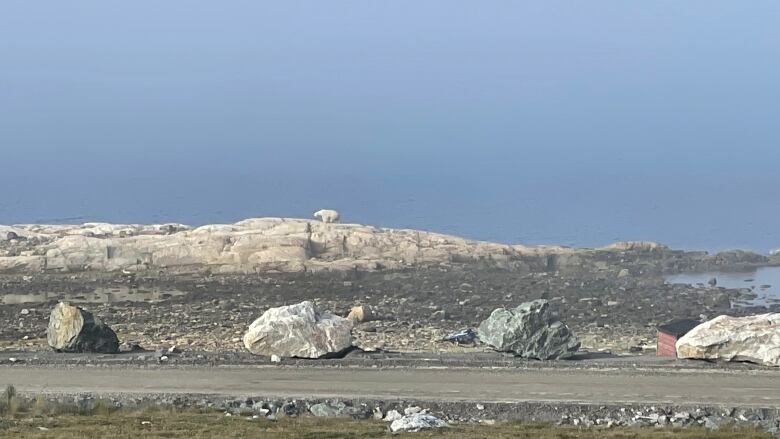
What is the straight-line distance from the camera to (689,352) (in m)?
24.9

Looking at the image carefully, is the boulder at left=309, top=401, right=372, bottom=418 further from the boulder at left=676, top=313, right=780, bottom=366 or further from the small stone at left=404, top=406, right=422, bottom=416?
the boulder at left=676, top=313, right=780, bottom=366

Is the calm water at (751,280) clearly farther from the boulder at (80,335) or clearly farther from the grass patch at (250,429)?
the grass patch at (250,429)

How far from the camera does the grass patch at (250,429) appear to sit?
1602 cm

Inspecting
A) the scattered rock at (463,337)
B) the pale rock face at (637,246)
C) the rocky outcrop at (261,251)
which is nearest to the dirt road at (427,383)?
the scattered rock at (463,337)

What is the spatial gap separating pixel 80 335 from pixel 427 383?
30.1ft

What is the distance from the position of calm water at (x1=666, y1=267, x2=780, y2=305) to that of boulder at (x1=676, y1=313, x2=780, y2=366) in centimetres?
2404

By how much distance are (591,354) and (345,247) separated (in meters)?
33.2

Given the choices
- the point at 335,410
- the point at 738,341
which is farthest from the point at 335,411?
the point at 738,341

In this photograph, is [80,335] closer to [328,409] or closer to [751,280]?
[328,409]

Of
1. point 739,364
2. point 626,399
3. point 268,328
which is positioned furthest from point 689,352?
point 268,328

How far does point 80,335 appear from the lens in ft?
84.9

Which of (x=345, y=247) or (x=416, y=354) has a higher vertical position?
(x=345, y=247)

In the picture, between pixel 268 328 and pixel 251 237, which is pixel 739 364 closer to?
pixel 268 328

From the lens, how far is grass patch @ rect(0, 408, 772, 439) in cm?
1602
